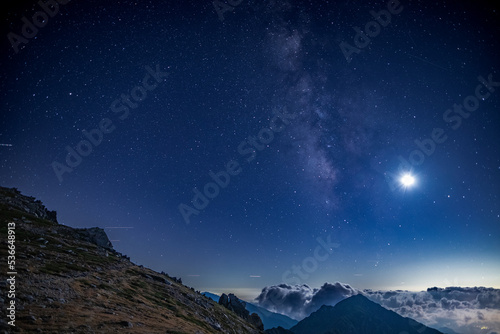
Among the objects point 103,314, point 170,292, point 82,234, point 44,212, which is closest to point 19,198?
point 44,212

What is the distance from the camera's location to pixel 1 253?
27.0 m

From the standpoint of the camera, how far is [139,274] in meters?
58.2

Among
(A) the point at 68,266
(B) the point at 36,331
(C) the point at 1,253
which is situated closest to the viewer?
(B) the point at 36,331

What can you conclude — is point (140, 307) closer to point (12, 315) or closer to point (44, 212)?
point (12, 315)

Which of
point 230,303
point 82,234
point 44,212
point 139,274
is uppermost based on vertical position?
point 44,212

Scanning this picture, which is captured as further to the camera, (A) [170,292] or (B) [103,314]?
(A) [170,292]

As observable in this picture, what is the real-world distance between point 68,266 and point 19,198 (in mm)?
67774

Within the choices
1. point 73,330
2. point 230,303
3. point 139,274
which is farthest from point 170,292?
point 230,303

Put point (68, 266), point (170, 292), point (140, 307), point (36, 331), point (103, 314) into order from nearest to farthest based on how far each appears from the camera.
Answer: point (36, 331), point (103, 314), point (140, 307), point (68, 266), point (170, 292)

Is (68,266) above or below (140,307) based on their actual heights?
above

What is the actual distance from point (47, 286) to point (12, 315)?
30.7 feet

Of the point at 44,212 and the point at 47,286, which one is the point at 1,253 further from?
the point at 44,212

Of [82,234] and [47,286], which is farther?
[82,234]

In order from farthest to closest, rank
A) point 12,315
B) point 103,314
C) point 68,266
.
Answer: point 68,266
point 103,314
point 12,315
